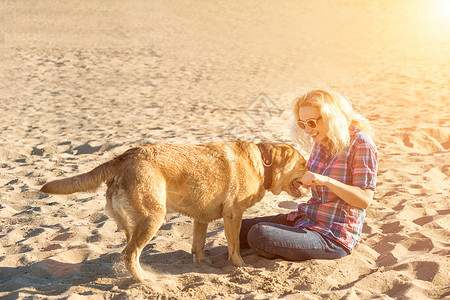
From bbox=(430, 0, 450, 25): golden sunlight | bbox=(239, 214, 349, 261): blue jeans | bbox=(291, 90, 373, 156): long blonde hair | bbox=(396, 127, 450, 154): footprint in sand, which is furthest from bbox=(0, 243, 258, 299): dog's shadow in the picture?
bbox=(430, 0, 450, 25): golden sunlight

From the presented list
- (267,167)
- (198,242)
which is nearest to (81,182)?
(198,242)

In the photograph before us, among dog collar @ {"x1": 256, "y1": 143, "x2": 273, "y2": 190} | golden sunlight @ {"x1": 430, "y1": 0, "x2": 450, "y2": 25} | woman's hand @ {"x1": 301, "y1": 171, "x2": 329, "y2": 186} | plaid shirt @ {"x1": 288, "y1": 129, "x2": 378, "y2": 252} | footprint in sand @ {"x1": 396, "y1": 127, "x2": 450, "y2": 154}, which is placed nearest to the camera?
woman's hand @ {"x1": 301, "y1": 171, "x2": 329, "y2": 186}

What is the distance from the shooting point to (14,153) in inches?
313

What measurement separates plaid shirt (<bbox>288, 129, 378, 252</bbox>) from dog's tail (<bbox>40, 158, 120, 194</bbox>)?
1.82 m

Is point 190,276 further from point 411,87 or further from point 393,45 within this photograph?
point 393,45

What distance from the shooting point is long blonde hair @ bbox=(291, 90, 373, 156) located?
4074 mm

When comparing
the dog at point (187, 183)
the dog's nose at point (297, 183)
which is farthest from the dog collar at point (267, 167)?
the dog's nose at point (297, 183)

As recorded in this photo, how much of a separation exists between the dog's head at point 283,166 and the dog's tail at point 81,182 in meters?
1.48

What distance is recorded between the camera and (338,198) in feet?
14.0

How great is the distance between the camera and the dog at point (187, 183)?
390cm

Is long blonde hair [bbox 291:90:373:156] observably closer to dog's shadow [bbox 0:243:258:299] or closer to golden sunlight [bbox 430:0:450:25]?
dog's shadow [bbox 0:243:258:299]

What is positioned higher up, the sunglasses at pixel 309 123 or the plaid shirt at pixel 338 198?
the sunglasses at pixel 309 123

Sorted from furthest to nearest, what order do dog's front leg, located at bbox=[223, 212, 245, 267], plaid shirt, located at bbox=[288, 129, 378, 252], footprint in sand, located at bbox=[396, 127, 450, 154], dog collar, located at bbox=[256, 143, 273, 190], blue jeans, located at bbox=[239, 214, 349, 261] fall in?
footprint in sand, located at bbox=[396, 127, 450, 154]
dog collar, located at bbox=[256, 143, 273, 190]
dog's front leg, located at bbox=[223, 212, 245, 267]
blue jeans, located at bbox=[239, 214, 349, 261]
plaid shirt, located at bbox=[288, 129, 378, 252]

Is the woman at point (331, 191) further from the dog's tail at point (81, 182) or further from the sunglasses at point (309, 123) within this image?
the dog's tail at point (81, 182)
